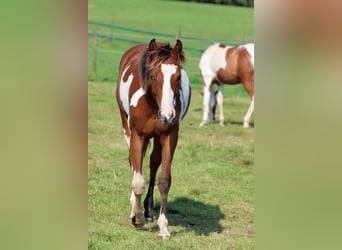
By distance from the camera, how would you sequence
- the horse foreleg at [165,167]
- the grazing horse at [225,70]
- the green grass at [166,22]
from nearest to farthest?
1. the horse foreleg at [165,167]
2. the grazing horse at [225,70]
3. the green grass at [166,22]

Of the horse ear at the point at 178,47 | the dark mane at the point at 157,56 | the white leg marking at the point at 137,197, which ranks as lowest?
the white leg marking at the point at 137,197

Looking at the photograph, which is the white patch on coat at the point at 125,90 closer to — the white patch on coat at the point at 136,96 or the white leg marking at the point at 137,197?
the white patch on coat at the point at 136,96

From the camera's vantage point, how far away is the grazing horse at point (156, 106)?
358 centimetres

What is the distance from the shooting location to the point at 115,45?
61.6 feet

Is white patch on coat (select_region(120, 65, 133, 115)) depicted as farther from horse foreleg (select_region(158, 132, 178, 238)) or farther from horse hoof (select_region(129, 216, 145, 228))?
horse hoof (select_region(129, 216, 145, 228))

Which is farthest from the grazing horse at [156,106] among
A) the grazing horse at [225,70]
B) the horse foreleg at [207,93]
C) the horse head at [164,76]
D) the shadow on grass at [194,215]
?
the horse foreleg at [207,93]

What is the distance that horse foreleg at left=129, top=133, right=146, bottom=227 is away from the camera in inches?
160

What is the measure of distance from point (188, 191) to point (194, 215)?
775 mm

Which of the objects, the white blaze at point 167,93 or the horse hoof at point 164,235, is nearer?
the white blaze at point 167,93

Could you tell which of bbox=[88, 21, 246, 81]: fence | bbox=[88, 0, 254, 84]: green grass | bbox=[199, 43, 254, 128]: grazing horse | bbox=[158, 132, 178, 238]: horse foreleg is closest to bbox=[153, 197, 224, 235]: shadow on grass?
bbox=[158, 132, 178, 238]: horse foreleg
